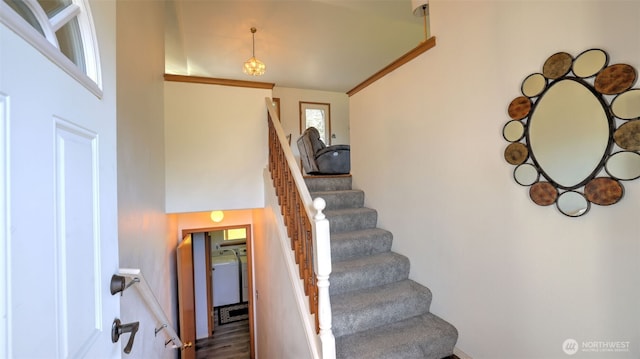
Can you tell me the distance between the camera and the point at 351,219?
2.71m

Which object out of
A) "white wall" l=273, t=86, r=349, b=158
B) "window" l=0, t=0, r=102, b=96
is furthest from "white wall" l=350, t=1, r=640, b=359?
"white wall" l=273, t=86, r=349, b=158

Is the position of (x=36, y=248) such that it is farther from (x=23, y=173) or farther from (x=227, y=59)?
(x=227, y=59)

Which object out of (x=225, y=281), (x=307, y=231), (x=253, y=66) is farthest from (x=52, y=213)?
(x=225, y=281)

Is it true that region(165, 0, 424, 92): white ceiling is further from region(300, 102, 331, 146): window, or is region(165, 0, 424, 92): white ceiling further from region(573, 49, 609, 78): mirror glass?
region(573, 49, 609, 78): mirror glass

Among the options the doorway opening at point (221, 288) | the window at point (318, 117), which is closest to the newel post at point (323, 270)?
the doorway opening at point (221, 288)

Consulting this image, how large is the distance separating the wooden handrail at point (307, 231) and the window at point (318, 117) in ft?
12.2

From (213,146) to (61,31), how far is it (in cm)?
227

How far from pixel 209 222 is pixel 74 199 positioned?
355 centimetres

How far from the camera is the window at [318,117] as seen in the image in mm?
6367

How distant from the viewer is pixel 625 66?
112 centimetres

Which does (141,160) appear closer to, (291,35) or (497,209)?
(497,209)

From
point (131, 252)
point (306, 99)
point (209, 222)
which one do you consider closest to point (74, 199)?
point (131, 252)

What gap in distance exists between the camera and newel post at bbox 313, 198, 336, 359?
1464mm

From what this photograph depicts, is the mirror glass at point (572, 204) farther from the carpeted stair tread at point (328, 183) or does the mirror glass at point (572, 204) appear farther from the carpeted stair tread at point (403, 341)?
the carpeted stair tread at point (328, 183)
